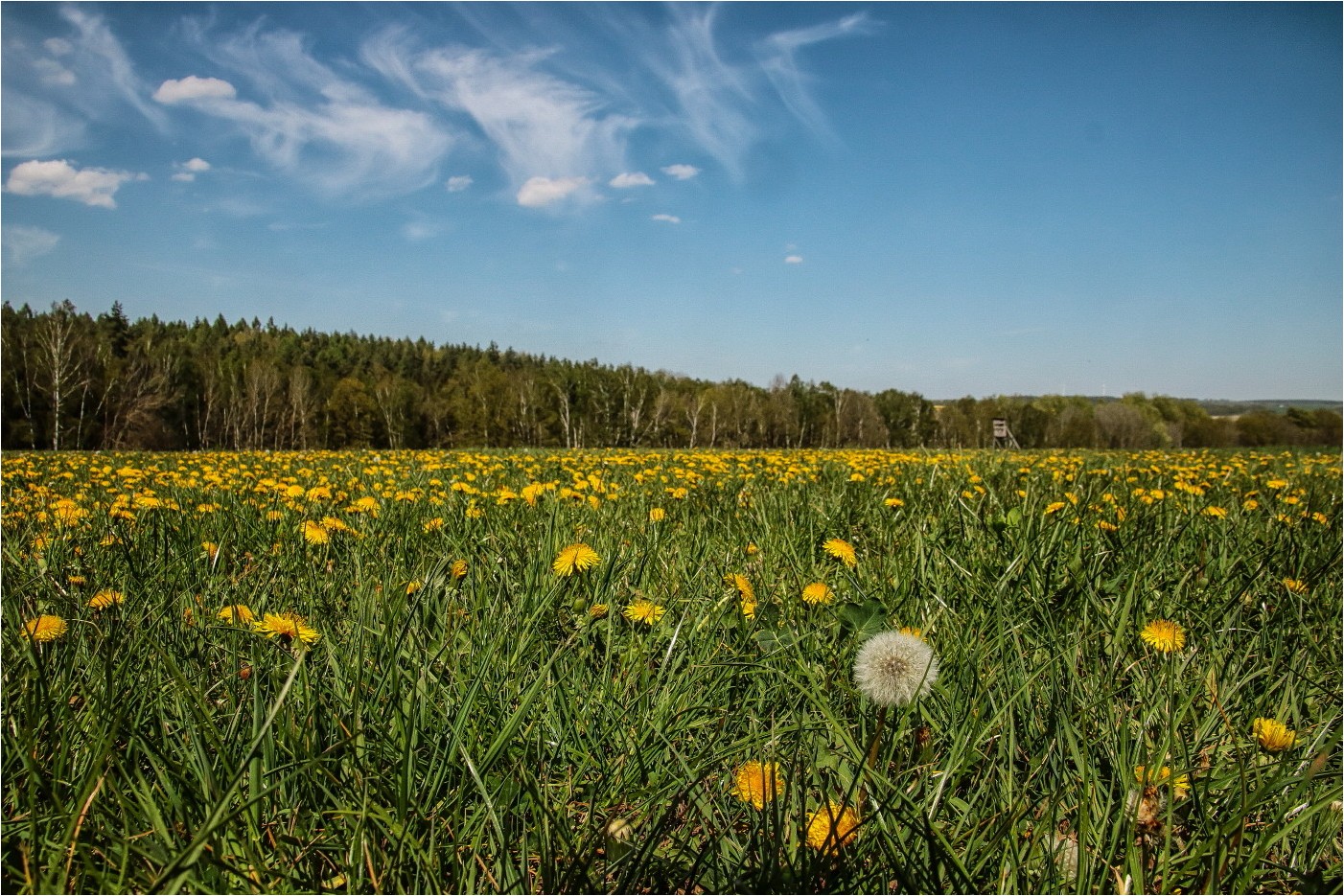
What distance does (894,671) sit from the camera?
1243 mm

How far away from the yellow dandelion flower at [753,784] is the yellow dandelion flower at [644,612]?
0.65 meters

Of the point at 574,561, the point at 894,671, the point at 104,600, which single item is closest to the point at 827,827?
the point at 894,671

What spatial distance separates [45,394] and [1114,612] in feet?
205

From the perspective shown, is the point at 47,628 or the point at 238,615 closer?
the point at 47,628

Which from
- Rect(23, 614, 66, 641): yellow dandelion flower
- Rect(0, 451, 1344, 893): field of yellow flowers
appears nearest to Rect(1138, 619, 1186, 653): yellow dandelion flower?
Rect(0, 451, 1344, 893): field of yellow flowers

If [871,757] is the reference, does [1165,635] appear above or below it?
above

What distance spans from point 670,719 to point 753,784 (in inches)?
10.9

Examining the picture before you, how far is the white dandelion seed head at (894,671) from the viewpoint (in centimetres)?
123

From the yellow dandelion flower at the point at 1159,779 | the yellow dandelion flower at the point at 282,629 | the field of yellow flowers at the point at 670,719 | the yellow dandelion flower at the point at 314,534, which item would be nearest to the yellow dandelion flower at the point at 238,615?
the field of yellow flowers at the point at 670,719

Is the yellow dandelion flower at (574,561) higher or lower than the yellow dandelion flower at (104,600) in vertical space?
higher

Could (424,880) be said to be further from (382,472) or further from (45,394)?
(45,394)

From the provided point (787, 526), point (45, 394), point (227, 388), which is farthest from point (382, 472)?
point (227, 388)

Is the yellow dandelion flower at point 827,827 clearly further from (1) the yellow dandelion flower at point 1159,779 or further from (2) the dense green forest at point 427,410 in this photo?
(2) the dense green forest at point 427,410

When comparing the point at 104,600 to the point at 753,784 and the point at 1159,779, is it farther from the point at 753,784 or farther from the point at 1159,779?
the point at 1159,779
